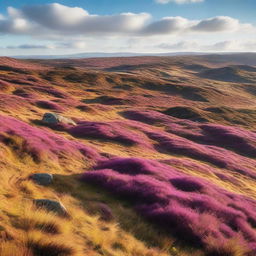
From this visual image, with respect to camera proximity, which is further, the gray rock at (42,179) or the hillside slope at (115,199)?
the gray rock at (42,179)

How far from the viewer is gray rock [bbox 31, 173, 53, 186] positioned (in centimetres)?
1592

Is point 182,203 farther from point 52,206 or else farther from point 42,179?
point 42,179

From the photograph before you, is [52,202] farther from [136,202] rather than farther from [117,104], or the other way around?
[117,104]

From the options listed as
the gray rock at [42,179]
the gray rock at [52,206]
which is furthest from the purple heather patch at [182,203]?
the gray rock at [52,206]

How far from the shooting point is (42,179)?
16.2 meters

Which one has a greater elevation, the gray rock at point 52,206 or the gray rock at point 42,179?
the gray rock at point 52,206

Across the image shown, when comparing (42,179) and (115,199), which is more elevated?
(42,179)

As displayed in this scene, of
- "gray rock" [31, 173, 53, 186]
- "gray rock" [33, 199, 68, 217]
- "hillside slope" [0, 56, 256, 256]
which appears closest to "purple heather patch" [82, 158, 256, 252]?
"hillside slope" [0, 56, 256, 256]

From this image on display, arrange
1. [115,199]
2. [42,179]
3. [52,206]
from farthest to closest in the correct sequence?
[115,199], [42,179], [52,206]

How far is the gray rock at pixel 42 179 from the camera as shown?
52.2 feet

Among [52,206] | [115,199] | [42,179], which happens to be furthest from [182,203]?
[42,179]

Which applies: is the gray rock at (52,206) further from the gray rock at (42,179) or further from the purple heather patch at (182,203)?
the purple heather patch at (182,203)

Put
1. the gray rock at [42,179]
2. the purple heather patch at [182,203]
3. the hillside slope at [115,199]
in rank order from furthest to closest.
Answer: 1. the gray rock at [42,179]
2. the purple heather patch at [182,203]
3. the hillside slope at [115,199]

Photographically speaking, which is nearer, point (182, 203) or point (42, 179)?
point (42, 179)
